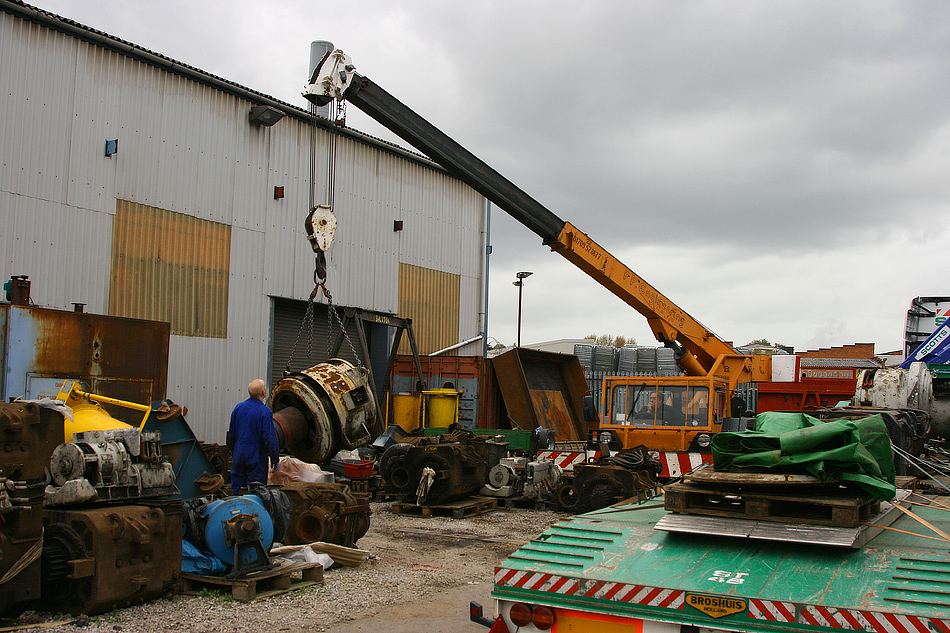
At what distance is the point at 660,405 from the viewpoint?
12461mm

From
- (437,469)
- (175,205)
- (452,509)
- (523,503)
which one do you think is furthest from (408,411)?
(452,509)

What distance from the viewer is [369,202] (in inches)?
802

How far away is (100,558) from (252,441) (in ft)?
7.23

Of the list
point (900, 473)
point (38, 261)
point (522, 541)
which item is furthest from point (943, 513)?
point (38, 261)

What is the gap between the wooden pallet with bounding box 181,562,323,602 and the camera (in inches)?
253

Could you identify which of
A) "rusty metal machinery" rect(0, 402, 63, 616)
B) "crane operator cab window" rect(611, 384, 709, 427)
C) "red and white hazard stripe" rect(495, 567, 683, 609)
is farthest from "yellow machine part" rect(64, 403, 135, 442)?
"crane operator cab window" rect(611, 384, 709, 427)

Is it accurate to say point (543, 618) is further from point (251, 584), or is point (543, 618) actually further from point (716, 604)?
point (251, 584)

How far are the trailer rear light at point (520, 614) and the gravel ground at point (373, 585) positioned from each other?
271 centimetres

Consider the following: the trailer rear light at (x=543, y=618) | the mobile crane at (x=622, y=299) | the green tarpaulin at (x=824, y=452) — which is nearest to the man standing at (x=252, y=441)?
the trailer rear light at (x=543, y=618)

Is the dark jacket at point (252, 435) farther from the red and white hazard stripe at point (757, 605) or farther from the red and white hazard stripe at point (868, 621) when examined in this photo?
the red and white hazard stripe at point (868, 621)

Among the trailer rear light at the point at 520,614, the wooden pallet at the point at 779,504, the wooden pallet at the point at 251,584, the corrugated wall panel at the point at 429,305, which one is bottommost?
the wooden pallet at the point at 251,584

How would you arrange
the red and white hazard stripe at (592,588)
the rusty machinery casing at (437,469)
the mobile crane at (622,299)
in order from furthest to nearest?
the mobile crane at (622,299) < the rusty machinery casing at (437,469) < the red and white hazard stripe at (592,588)

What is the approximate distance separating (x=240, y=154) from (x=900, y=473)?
568 inches

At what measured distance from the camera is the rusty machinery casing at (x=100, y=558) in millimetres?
5680
